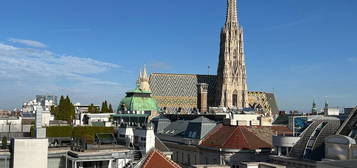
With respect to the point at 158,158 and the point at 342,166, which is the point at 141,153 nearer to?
the point at 158,158

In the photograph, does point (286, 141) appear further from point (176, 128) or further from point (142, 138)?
point (176, 128)

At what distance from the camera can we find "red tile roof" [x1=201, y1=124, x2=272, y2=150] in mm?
59969

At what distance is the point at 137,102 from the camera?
120 metres

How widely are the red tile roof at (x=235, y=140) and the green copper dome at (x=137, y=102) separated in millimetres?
53108

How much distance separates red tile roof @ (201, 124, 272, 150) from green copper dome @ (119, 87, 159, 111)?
53.1m

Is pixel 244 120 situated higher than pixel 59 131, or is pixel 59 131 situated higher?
pixel 244 120

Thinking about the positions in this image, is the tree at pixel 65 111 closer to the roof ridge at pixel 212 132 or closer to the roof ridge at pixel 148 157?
the roof ridge at pixel 212 132

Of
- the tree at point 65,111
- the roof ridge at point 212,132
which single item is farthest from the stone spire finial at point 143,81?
the roof ridge at point 212,132

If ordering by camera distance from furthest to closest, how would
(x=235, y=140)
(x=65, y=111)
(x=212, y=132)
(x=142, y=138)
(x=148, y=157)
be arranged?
(x=65, y=111) < (x=212, y=132) < (x=235, y=140) < (x=142, y=138) < (x=148, y=157)

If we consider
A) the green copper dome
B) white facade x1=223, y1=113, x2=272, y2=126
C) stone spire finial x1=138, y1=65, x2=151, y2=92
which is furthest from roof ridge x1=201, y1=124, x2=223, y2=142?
stone spire finial x1=138, y1=65, x2=151, y2=92

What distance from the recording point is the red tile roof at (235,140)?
197 feet

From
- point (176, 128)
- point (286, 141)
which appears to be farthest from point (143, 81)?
point (286, 141)

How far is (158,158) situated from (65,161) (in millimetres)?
7075

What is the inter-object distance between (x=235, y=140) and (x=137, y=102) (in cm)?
6235
